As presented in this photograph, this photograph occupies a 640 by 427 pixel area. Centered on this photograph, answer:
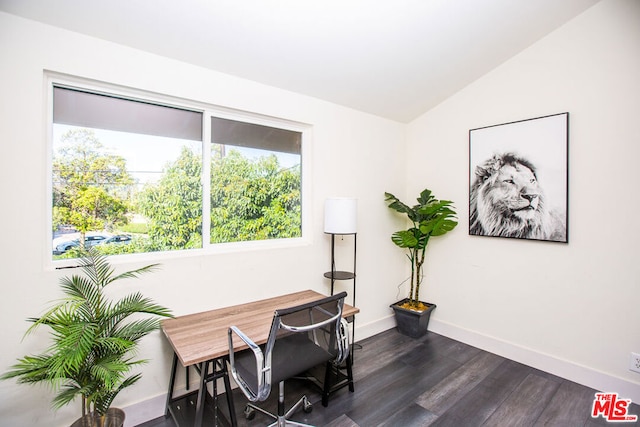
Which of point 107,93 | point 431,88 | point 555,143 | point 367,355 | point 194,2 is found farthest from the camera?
point 431,88

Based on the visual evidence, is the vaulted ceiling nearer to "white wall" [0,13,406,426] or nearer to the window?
"white wall" [0,13,406,426]

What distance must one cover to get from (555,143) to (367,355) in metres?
2.54

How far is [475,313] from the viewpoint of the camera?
9.91 feet

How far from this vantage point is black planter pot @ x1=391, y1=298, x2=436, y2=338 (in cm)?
311

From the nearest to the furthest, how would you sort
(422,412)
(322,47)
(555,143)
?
(422,412) → (322,47) → (555,143)

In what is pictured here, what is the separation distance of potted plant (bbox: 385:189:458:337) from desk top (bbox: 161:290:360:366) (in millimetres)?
1275

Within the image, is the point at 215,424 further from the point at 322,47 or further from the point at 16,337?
the point at 322,47

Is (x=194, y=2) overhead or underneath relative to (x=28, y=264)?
overhead

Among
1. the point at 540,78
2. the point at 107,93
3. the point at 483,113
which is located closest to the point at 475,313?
the point at 483,113

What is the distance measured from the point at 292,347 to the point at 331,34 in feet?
6.99

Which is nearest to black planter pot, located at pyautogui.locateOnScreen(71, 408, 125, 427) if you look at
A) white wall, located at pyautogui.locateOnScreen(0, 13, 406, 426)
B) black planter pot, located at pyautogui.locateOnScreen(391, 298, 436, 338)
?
white wall, located at pyautogui.locateOnScreen(0, 13, 406, 426)

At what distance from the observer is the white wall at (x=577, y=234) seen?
7.07 ft

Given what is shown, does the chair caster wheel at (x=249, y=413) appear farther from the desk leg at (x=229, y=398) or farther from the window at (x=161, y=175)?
the window at (x=161, y=175)

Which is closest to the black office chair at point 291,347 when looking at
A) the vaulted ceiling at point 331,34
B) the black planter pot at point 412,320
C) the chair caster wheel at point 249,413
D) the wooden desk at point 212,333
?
the wooden desk at point 212,333
